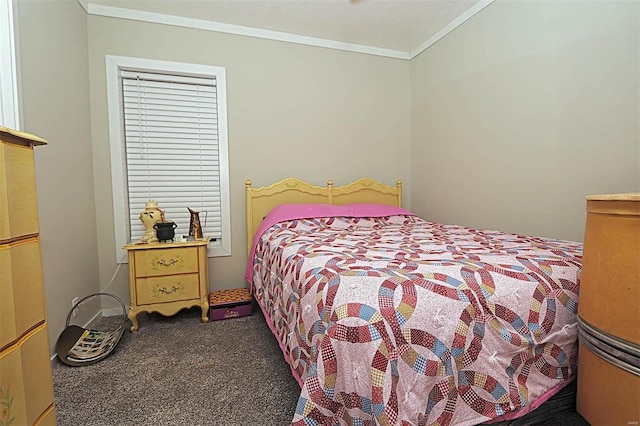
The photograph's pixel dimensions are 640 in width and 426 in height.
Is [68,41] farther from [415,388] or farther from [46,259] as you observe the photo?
[415,388]

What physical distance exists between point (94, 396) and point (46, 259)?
84 cm

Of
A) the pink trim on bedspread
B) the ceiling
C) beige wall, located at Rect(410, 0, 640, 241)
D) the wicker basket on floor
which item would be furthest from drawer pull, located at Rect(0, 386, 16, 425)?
the ceiling

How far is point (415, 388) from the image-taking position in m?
0.87

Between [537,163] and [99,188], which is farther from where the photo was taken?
[99,188]

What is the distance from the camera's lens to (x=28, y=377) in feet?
2.85

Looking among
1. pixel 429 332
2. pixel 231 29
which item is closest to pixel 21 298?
pixel 429 332

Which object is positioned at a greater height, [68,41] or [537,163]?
[68,41]

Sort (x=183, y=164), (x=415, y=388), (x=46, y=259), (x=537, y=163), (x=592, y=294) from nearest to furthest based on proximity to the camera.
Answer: (x=415, y=388)
(x=592, y=294)
(x=46, y=259)
(x=537, y=163)
(x=183, y=164)

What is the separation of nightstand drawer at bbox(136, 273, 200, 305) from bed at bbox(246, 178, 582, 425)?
119 cm

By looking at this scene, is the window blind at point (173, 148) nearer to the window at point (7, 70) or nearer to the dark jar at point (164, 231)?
the dark jar at point (164, 231)

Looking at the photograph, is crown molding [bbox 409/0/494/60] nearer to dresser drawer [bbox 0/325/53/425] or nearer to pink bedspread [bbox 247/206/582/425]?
pink bedspread [bbox 247/206/582/425]

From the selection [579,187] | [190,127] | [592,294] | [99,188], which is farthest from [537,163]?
[99,188]

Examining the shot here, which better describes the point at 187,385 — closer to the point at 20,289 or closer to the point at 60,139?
the point at 20,289

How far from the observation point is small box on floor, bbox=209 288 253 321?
2.46 metres
